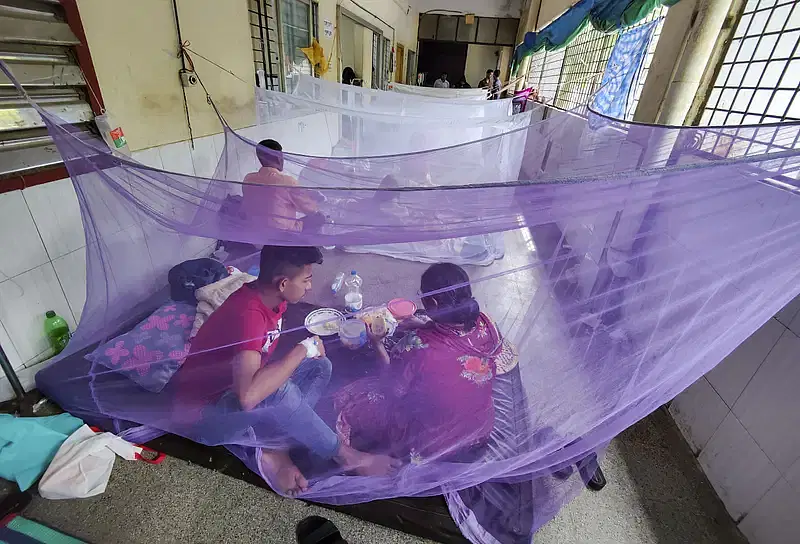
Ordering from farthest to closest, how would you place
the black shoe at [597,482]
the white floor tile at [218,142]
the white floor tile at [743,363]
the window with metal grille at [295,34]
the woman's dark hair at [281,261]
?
the window with metal grille at [295,34], the white floor tile at [218,142], the black shoe at [597,482], the white floor tile at [743,363], the woman's dark hair at [281,261]

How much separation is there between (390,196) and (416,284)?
57 centimetres

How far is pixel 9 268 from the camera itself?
4.45 feet

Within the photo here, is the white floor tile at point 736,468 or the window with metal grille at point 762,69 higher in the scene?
the window with metal grille at point 762,69

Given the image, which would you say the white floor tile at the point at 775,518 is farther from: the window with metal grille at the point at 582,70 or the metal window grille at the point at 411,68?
the metal window grille at the point at 411,68

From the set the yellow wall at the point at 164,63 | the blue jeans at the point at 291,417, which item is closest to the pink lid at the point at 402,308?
the blue jeans at the point at 291,417

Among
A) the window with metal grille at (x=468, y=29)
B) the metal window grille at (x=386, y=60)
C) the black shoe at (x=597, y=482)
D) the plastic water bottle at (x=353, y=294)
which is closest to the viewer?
the black shoe at (x=597, y=482)

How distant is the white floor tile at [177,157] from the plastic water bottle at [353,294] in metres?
1.13

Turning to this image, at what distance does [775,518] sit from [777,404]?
32 cm

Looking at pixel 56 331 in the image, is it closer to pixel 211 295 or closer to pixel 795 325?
pixel 211 295

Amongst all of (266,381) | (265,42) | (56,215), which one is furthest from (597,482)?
(265,42)

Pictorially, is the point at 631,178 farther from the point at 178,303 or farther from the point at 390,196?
the point at 178,303

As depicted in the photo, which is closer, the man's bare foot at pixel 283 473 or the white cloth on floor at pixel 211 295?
the man's bare foot at pixel 283 473

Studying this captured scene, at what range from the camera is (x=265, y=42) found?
105 inches

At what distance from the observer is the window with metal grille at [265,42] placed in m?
2.53
